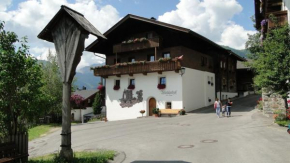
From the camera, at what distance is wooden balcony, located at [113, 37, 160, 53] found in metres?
27.7

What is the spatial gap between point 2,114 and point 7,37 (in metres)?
2.43

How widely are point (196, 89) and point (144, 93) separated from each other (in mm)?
5852

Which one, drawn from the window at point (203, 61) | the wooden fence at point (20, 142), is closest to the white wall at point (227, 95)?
the window at point (203, 61)

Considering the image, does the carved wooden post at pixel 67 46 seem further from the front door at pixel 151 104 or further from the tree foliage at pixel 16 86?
the front door at pixel 151 104

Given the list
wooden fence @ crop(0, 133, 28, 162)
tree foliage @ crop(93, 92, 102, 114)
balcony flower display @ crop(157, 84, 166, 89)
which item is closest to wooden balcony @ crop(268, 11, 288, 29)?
balcony flower display @ crop(157, 84, 166, 89)

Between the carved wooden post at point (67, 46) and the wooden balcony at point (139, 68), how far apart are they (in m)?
18.1

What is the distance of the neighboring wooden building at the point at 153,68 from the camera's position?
2698 cm

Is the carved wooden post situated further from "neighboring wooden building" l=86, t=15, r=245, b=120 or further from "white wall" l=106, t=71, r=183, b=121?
"white wall" l=106, t=71, r=183, b=121

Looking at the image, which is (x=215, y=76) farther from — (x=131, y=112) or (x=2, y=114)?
(x=2, y=114)

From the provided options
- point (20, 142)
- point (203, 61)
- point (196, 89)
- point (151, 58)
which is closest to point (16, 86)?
point (20, 142)

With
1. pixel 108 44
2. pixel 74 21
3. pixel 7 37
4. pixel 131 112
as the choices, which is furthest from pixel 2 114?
pixel 108 44

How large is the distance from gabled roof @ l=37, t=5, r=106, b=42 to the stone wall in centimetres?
1419

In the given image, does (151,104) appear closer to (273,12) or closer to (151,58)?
(151,58)

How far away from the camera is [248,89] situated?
4700 centimetres
